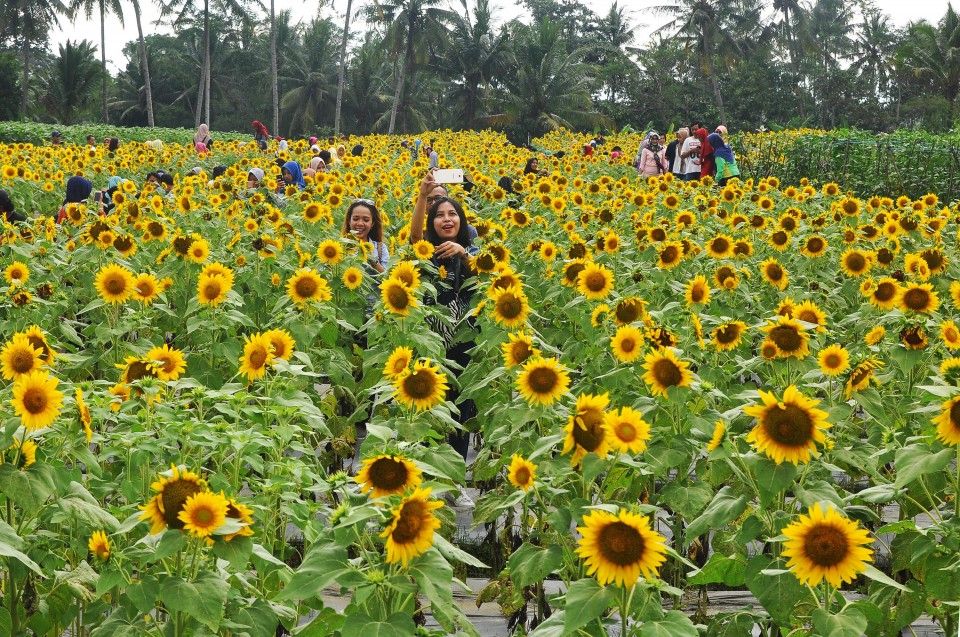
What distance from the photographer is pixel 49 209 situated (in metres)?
11.5

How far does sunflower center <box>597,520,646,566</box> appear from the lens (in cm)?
203

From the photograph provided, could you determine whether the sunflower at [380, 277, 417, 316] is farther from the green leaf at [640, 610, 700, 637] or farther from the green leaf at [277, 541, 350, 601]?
the green leaf at [640, 610, 700, 637]

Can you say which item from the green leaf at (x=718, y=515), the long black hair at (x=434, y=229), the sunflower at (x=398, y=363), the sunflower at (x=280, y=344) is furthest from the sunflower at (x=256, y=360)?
the long black hair at (x=434, y=229)

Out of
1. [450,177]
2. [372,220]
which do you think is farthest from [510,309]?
[372,220]

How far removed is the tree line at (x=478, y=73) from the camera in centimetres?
4041

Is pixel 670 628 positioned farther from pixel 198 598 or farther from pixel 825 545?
pixel 198 598

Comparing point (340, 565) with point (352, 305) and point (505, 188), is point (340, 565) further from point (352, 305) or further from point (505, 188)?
point (505, 188)

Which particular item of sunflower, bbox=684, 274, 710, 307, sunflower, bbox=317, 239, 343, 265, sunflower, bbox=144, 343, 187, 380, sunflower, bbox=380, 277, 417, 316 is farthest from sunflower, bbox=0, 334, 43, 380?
sunflower, bbox=317, 239, 343, 265

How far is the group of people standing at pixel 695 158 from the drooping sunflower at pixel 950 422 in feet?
27.6

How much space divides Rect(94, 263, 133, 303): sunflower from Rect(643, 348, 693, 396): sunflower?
2.45 metres

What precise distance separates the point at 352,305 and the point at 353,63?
172 ft

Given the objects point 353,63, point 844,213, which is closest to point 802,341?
point 844,213

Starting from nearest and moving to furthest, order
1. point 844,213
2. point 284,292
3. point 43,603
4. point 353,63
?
point 43,603 → point 284,292 → point 844,213 → point 353,63

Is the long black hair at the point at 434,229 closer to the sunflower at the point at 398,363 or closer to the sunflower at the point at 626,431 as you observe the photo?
the sunflower at the point at 398,363
